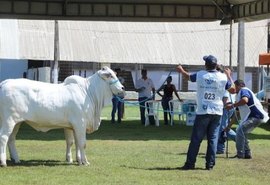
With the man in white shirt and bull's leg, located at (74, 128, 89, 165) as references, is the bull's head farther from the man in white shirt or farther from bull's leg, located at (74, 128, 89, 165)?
the man in white shirt

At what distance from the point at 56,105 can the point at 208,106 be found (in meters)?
2.73

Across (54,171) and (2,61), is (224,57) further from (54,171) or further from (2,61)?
(54,171)

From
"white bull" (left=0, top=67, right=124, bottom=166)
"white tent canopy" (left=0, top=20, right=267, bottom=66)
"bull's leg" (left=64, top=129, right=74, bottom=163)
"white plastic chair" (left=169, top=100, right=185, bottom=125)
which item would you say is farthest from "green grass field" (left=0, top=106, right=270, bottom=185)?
"white tent canopy" (left=0, top=20, right=267, bottom=66)

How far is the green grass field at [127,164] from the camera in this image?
35.4ft

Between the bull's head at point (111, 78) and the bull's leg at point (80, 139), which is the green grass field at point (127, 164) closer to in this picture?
the bull's leg at point (80, 139)

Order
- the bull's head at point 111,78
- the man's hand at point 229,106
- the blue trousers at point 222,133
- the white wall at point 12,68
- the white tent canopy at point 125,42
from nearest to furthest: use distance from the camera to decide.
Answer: the bull's head at point 111,78
the man's hand at point 229,106
the blue trousers at point 222,133
the white tent canopy at point 125,42
the white wall at point 12,68

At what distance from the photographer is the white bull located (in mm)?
12133

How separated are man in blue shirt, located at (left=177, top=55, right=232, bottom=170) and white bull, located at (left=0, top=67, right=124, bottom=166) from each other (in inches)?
63.0

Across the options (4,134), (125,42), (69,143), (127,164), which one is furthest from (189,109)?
(125,42)

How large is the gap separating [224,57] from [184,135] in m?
31.9

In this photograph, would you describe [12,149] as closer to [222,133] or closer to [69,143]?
[69,143]

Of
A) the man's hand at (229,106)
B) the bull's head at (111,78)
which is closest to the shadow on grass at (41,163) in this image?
the bull's head at (111,78)

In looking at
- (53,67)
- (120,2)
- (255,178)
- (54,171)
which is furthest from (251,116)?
(53,67)

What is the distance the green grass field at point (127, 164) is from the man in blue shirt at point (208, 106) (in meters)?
0.37
